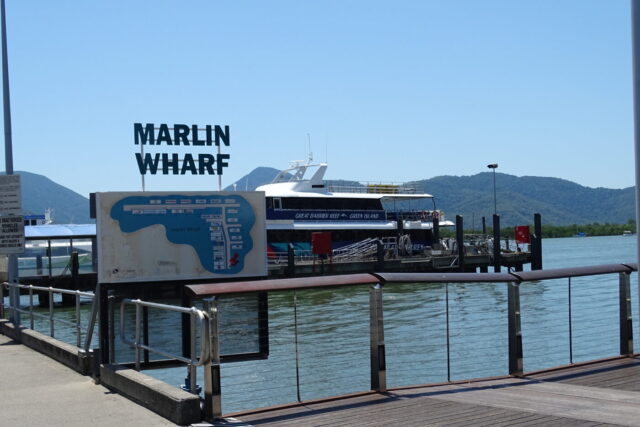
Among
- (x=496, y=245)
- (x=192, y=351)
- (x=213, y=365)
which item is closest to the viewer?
(x=213, y=365)

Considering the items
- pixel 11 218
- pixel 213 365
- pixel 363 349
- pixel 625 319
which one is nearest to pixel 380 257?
pixel 363 349

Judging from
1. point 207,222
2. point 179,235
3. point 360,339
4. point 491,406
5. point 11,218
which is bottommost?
point 360,339

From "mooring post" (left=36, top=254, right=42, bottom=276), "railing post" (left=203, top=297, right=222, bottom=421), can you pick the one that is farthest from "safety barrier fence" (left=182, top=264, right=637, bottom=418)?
"mooring post" (left=36, top=254, right=42, bottom=276)

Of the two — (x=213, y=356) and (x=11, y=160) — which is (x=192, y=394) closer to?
(x=213, y=356)

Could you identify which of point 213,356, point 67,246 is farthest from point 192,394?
point 67,246

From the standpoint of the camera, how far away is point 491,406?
6.65 metres

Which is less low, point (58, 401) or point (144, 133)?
point (144, 133)

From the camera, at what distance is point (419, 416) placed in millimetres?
6391

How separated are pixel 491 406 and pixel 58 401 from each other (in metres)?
4.21

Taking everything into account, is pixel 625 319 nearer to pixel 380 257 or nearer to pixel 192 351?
pixel 192 351

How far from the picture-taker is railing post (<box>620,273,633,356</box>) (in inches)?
370

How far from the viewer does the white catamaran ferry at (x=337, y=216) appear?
154ft

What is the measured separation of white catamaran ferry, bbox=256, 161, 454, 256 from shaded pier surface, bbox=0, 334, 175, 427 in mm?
34905

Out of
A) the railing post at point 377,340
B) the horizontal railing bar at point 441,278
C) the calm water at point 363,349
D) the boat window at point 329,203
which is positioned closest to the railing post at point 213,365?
the calm water at point 363,349
